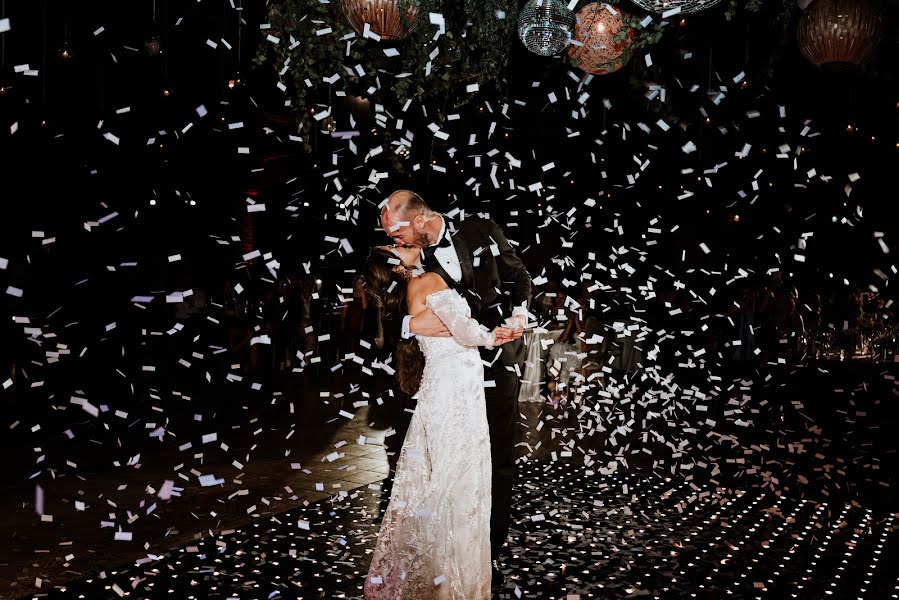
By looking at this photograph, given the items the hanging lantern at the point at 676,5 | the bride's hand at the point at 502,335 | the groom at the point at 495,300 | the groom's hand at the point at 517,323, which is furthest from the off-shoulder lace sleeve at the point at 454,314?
the hanging lantern at the point at 676,5

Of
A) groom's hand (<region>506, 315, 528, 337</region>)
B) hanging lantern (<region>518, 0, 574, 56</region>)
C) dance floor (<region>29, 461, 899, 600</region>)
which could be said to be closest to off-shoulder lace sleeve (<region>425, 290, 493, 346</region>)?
groom's hand (<region>506, 315, 528, 337</region>)

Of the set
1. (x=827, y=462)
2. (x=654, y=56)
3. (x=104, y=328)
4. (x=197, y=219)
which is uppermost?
(x=654, y=56)

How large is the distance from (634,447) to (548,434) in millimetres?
796

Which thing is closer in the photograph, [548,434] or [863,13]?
[863,13]

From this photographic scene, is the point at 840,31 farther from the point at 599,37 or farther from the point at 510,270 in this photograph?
the point at 510,270

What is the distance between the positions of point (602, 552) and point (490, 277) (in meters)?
1.47

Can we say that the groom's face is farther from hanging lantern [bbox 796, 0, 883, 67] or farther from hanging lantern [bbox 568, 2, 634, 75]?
hanging lantern [bbox 796, 0, 883, 67]

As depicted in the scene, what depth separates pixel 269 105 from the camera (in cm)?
995

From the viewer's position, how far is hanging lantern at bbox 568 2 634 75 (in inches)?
171

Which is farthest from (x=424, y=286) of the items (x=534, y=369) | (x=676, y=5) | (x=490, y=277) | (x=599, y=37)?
(x=534, y=369)

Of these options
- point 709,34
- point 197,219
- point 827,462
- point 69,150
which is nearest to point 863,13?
point 709,34

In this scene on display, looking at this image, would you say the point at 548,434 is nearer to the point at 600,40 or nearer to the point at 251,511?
the point at 251,511

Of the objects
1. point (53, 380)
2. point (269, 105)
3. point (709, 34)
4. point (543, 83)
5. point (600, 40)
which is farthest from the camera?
point (269, 105)

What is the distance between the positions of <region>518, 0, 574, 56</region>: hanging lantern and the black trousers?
73.3 inches
